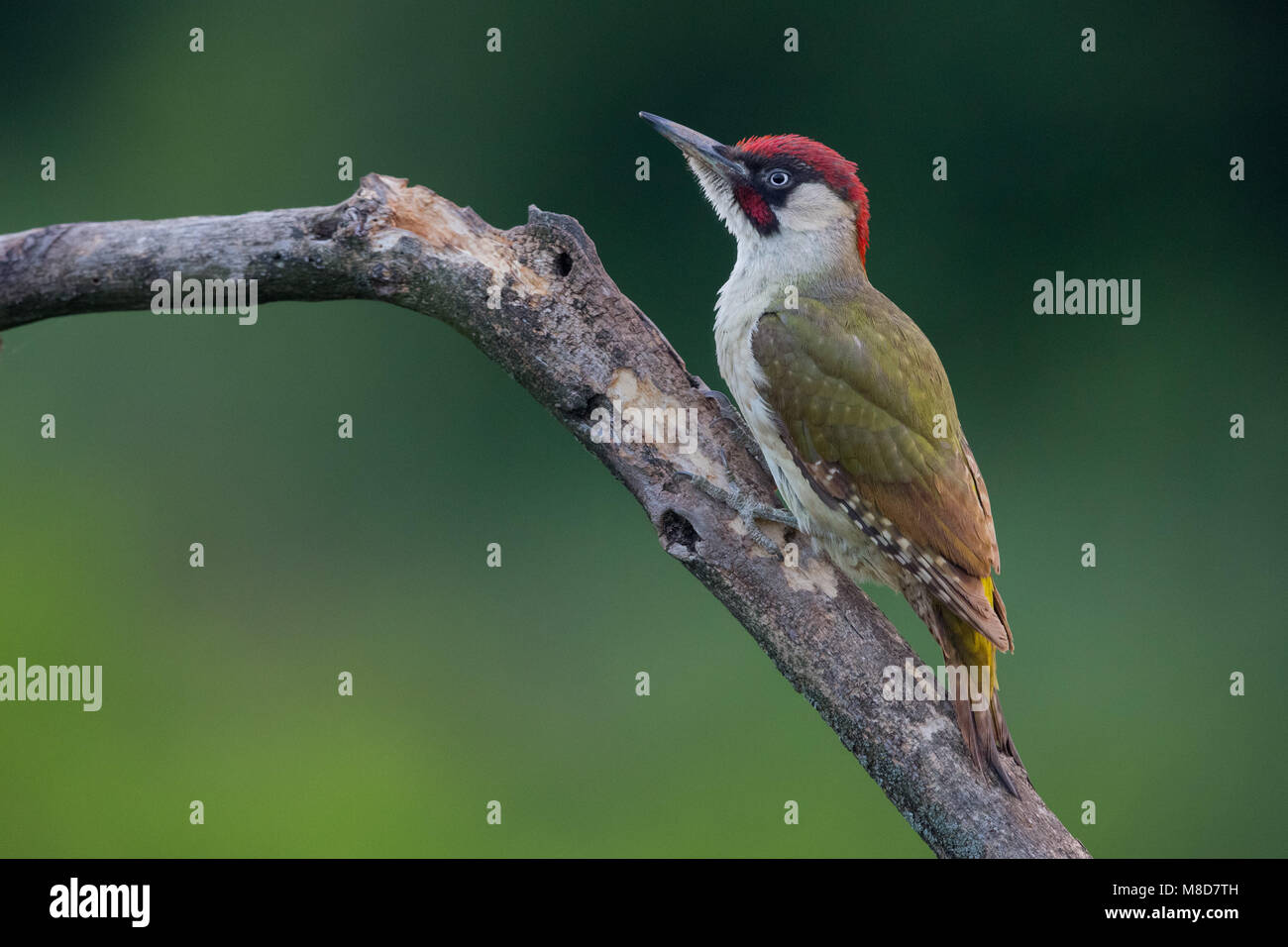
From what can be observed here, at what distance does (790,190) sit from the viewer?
3471mm

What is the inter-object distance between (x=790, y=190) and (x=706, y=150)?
0.84 feet

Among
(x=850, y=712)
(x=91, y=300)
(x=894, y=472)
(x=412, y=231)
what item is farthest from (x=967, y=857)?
(x=91, y=300)

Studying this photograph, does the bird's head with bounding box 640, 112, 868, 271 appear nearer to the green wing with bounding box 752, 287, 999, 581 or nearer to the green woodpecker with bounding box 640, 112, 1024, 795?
the green woodpecker with bounding box 640, 112, 1024, 795

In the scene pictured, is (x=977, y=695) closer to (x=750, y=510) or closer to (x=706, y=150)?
(x=750, y=510)

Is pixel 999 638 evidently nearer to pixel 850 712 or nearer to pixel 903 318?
pixel 850 712

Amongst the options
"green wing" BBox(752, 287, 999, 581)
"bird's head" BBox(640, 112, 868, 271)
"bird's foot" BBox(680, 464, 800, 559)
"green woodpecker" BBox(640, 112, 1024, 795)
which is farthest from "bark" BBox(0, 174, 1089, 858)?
"bird's head" BBox(640, 112, 868, 271)

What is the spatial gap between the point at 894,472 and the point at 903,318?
0.48 meters

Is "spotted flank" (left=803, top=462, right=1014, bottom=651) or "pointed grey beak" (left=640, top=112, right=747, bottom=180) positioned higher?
"pointed grey beak" (left=640, top=112, right=747, bottom=180)

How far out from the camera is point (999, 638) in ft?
9.82

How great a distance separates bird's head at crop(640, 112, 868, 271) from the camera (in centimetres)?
345

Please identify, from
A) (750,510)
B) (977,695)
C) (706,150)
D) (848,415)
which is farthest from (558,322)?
(977,695)

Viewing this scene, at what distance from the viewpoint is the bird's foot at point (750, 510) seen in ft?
9.64

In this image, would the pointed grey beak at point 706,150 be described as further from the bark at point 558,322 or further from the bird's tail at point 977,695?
the bird's tail at point 977,695

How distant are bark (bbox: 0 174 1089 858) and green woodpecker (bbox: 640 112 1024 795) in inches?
6.4
